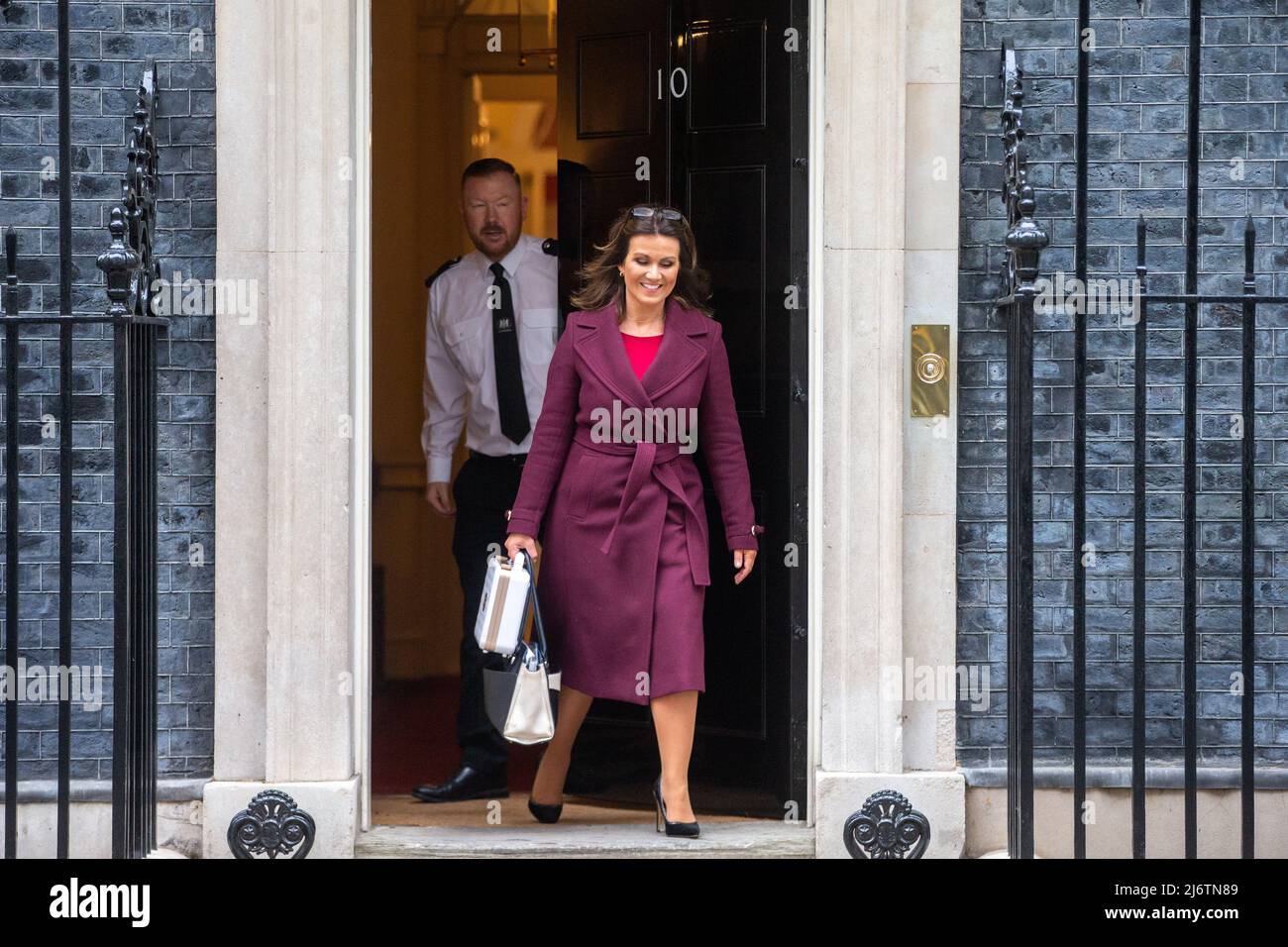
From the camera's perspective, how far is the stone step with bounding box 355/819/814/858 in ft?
18.0

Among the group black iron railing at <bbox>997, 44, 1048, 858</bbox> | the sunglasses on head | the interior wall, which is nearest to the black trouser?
the sunglasses on head

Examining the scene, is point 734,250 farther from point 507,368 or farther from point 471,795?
point 471,795

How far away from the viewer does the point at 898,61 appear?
550 centimetres

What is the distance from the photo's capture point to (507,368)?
6.25 m

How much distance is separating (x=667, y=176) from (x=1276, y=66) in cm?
234

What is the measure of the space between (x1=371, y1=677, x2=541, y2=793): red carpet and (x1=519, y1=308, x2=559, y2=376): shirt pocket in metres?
1.76

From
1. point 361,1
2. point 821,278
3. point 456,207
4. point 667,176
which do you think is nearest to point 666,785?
point 821,278

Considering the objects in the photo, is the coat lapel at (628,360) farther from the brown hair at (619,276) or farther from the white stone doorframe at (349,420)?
the white stone doorframe at (349,420)

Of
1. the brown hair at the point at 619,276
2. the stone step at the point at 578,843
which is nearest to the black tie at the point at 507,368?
the brown hair at the point at 619,276

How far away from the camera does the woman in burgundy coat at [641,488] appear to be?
549 centimetres

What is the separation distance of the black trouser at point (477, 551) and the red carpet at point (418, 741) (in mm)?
387

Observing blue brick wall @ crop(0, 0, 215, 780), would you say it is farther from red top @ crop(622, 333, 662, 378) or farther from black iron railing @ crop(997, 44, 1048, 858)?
black iron railing @ crop(997, 44, 1048, 858)

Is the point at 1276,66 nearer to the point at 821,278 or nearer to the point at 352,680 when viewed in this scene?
the point at 821,278

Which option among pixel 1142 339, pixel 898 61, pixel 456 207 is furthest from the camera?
pixel 456 207
